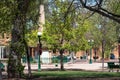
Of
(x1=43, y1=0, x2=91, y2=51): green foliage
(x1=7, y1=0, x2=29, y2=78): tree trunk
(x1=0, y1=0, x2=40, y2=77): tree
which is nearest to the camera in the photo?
(x1=0, y1=0, x2=40, y2=77): tree

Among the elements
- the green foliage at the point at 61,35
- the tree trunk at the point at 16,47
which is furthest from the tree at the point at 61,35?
the tree trunk at the point at 16,47

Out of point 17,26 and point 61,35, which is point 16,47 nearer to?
point 17,26

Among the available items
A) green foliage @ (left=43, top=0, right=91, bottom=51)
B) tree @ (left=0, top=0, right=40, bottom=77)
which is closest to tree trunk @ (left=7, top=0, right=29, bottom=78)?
tree @ (left=0, top=0, right=40, bottom=77)

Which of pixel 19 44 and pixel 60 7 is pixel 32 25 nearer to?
pixel 19 44

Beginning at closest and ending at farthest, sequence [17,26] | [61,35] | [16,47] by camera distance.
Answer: [16,47]
[17,26]
[61,35]

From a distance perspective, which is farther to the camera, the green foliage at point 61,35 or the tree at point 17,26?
the green foliage at point 61,35

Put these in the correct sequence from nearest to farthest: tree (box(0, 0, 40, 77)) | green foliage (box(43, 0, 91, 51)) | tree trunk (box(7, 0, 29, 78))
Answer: tree (box(0, 0, 40, 77)) < tree trunk (box(7, 0, 29, 78)) < green foliage (box(43, 0, 91, 51))

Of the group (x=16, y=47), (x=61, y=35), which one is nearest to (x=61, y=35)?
(x=61, y=35)

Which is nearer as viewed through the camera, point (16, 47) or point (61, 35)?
point (16, 47)

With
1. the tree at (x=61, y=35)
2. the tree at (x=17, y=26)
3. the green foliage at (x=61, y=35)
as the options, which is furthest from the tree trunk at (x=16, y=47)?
the tree at (x=61, y=35)

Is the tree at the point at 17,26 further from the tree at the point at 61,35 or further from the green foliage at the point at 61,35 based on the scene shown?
the tree at the point at 61,35

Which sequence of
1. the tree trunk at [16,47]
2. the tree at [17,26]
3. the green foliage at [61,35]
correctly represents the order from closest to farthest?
the tree at [17,26], the tree trunk at [16,47], the green foliage at [61,35]

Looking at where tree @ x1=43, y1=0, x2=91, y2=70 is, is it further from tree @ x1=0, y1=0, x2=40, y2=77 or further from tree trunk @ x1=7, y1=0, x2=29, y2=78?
tree trunk @ x1=7, y1=0, x2=29, y2=78

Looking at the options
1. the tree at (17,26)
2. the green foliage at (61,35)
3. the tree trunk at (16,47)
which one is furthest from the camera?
the green foliage at (61,35)
